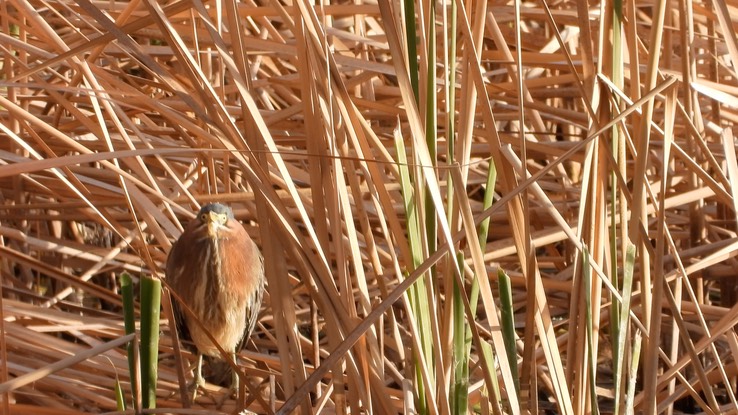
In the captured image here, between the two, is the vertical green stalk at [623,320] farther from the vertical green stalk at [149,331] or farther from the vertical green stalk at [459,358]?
the vertical green stalk at [149,331]

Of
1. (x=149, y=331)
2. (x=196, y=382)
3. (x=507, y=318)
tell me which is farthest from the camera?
(x=196, y=382)

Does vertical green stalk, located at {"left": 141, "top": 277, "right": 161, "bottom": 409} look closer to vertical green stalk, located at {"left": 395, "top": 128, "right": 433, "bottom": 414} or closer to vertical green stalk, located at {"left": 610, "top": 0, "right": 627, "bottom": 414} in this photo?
vertical green stalk, located at {"left": 395, "top": 128, "right": 433, "bottom": 414}

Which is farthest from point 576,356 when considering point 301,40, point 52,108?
point 52,108

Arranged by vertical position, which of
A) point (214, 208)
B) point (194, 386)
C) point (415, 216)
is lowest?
point (194, 386)

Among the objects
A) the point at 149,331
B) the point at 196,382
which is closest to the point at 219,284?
the point at 196,382

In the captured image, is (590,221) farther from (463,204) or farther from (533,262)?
(463,204)

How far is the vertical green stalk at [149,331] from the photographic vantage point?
5.07ft

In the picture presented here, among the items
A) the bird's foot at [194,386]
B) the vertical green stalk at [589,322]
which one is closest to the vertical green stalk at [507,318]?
the vertical green stalk at [589,322]

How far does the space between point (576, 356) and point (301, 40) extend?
0.75 metres

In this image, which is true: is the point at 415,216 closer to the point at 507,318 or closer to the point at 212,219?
the point at 507,318

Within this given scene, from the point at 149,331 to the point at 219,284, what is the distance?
1.36 metres

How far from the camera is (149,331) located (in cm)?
158

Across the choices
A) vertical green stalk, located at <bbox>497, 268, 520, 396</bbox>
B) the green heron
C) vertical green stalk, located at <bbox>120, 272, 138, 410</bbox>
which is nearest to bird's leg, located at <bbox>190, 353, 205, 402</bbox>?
the green heron

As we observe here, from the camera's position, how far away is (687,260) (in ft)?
10.4
